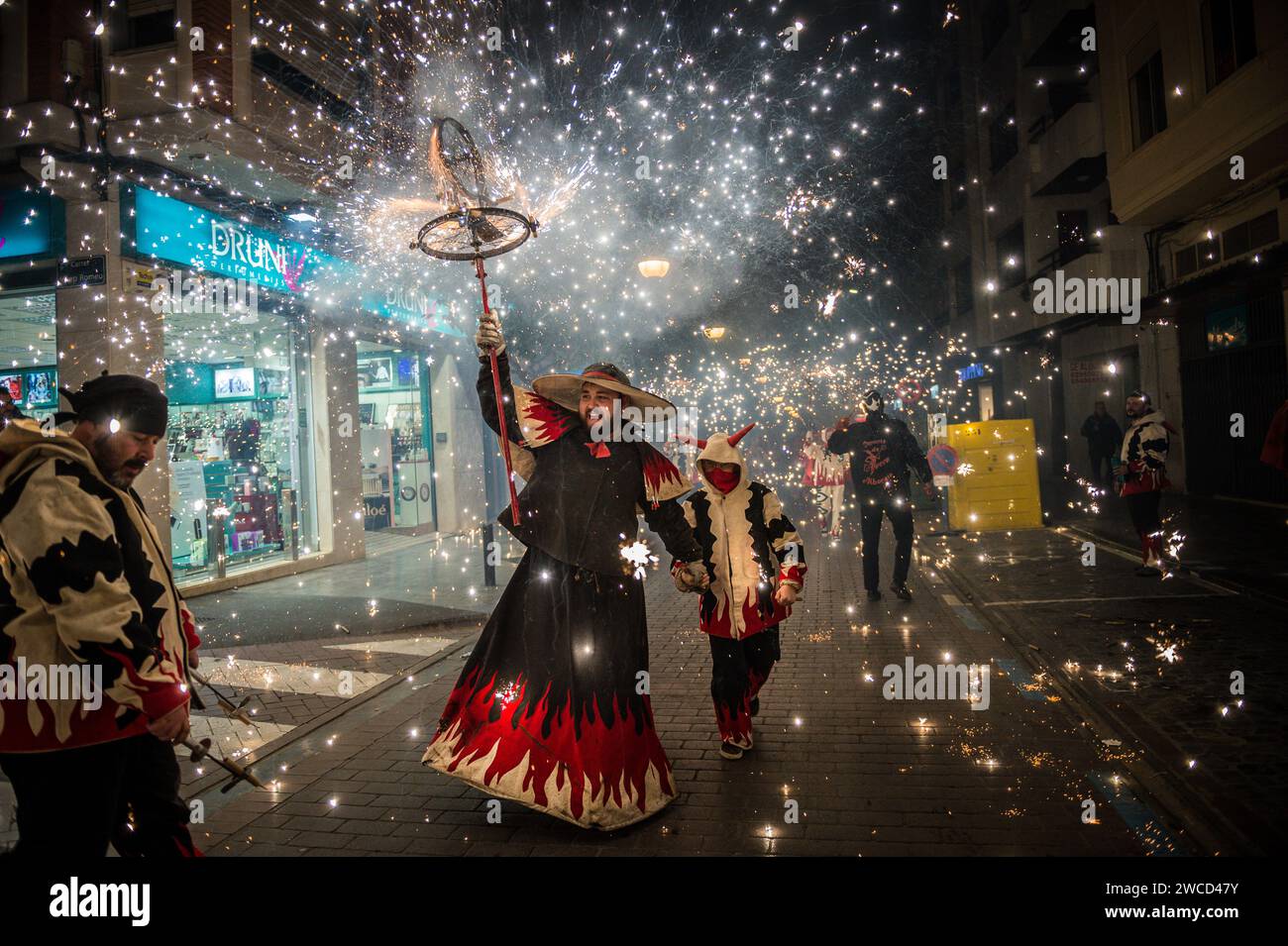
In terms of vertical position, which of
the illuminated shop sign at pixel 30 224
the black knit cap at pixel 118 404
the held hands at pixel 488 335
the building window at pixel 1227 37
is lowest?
the black knit cap at pixel 118 404

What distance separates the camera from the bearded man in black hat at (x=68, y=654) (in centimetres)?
234

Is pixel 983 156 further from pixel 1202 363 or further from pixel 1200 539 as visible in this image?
pixel 1200 539

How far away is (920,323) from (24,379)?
32.0m

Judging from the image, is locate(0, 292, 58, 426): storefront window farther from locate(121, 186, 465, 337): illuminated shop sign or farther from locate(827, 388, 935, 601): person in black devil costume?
locate(827, 388, 935, 601): person in black devil costume

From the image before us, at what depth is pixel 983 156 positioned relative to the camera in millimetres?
26484

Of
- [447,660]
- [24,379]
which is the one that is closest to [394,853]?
[447,660]

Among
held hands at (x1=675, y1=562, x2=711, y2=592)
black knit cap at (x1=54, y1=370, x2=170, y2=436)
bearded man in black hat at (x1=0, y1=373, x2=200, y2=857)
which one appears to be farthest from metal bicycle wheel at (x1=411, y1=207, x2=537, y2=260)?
bearded man in black hat at (x1=0, y1=373, x2=200, y2=857)

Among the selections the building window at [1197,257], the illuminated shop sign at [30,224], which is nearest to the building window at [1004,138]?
the building window at [1197,257]

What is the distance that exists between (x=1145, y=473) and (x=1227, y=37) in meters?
8.34

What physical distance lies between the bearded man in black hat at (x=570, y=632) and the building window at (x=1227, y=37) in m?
12.9

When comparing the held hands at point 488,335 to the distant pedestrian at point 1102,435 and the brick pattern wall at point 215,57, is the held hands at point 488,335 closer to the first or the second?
the brick pattern wall at point 215,57

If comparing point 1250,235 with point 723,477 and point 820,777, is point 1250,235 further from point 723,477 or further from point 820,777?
point 820,777

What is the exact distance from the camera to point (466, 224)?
4.37 m

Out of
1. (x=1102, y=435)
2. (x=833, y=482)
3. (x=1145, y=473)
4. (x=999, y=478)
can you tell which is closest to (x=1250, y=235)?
(x=1102, y=435)
